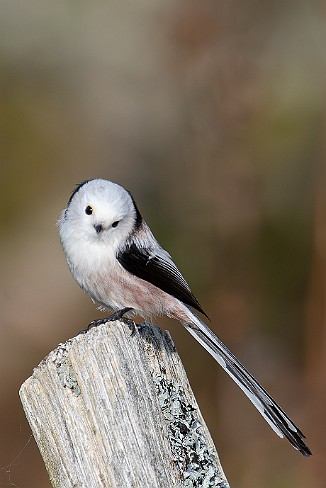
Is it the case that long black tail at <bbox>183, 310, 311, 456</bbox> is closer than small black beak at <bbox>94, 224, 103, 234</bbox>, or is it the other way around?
long black tail at <bbox>183, 310, 311, 456</bbox>

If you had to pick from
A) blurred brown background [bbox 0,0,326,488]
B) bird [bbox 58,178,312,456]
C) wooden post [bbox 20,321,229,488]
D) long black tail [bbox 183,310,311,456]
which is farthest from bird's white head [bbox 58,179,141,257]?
blurred brown background [bbox 0,0,326,488]

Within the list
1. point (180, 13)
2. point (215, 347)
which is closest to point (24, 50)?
point (180, 13)

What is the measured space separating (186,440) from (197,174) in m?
3.60

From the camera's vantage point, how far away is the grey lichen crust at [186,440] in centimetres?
186

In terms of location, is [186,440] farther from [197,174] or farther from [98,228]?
[197,174]

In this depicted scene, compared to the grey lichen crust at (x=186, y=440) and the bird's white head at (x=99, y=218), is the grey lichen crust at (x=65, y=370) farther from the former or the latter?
the bird's white head at (x=99, y=218)

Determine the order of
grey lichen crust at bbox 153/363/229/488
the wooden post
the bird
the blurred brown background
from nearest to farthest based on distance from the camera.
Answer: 1. the wooden post
2. grey lichen crust at bbox 153/363/229/488
3. the bird
4. the blurred brown background

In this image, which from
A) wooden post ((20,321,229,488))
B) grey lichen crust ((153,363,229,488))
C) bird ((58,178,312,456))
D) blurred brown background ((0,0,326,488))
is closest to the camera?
wooden post ((20,321,229,488))

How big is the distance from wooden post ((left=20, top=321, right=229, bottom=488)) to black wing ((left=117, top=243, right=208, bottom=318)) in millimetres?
1293

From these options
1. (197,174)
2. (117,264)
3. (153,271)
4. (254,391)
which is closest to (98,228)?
(117,264)

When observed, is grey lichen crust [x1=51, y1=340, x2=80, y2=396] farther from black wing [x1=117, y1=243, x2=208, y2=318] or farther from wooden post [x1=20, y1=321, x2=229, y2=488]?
black wing [x1=117, y1=243, x2=208, y2=318]

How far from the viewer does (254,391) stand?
2.60 metres

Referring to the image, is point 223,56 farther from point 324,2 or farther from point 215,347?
point 215,347

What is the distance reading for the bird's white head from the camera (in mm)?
3238
